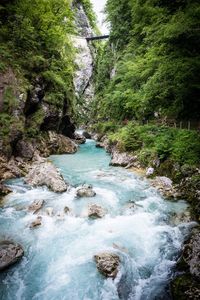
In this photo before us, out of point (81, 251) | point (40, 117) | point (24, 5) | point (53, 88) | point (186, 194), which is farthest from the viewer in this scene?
point (53, 88)

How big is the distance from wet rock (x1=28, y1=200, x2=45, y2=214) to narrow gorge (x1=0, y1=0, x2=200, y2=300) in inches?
2.0

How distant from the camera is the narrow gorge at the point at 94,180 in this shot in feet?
20.0

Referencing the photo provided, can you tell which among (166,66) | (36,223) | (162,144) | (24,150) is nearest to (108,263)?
(36,223)

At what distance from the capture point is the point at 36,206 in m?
9.51

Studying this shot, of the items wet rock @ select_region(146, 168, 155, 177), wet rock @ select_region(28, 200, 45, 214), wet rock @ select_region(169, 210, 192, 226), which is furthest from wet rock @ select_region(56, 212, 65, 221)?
wet rock @ select_region(146, 168, 155, 177)

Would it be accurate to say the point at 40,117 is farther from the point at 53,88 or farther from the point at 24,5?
the point at 24,5

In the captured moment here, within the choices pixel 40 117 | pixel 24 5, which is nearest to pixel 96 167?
pixel 40 117

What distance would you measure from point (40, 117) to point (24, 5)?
8.51 m

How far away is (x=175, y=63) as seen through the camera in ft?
39.7

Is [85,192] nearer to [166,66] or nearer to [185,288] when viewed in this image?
[185,288]

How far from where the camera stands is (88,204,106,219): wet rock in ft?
29.7

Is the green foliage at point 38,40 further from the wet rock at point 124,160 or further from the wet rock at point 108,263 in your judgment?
the wet rock at point 108,263

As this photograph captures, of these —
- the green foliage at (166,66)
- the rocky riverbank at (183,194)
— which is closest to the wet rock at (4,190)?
the rocky riverbank at (183,194)

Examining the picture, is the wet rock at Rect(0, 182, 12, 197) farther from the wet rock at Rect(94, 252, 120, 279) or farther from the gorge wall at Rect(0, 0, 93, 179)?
the wet rock at Rect(94, 252, 120, 279)
